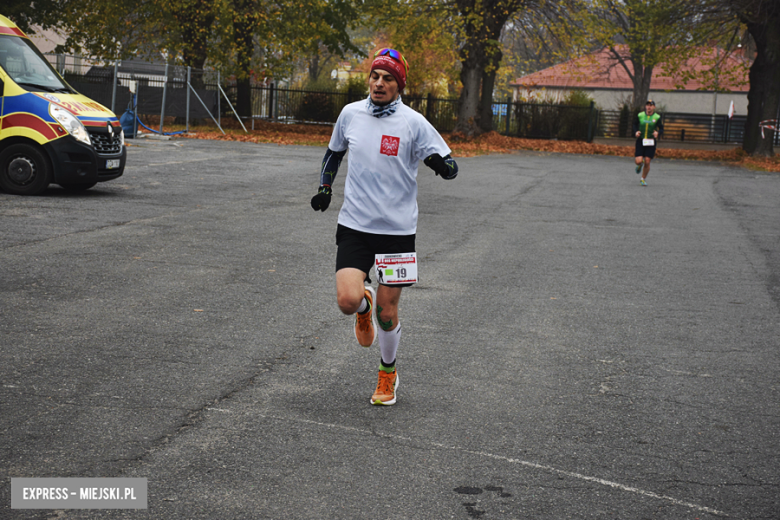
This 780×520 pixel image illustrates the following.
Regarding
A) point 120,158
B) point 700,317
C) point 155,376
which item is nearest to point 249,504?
point 155,376

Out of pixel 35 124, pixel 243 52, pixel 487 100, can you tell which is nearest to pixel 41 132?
pixel 35 124

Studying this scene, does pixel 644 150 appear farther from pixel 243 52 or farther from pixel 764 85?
pixel 243 52

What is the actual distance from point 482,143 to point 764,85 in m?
11.4

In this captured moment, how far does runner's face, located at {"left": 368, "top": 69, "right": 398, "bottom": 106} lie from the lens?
4.52 meters

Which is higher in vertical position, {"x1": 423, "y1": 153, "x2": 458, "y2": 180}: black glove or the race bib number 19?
{"x1": 423, "y1": 153, "x2": 458, "y2": 180}: black glove

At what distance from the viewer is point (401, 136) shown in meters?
4.59

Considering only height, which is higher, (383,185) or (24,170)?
(383,185)

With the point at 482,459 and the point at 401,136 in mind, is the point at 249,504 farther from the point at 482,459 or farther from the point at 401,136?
the point at 401,136

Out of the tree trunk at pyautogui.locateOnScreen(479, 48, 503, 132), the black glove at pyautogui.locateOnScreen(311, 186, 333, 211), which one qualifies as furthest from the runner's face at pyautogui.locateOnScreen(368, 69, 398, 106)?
the tree trunk at pyautogui.locateOnScreen(479, 48, 503, 132)

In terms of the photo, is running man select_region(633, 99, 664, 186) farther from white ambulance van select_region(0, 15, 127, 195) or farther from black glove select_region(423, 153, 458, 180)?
black glove select_region(423, 153, 458, 180)

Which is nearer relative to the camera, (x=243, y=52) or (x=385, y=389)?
→ (x=385, y=389)

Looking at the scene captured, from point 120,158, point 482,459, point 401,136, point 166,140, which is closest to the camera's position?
point 482,459

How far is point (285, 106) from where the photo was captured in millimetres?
41250

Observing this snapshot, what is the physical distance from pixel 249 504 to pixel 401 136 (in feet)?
7.12
